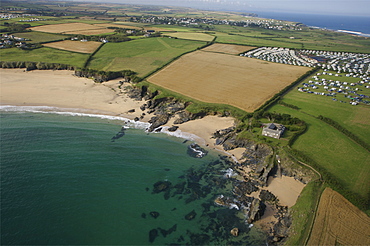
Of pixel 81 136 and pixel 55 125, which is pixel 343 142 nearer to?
pixel 81 136

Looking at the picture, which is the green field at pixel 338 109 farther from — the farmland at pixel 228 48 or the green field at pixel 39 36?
the green field at pixel 39 36

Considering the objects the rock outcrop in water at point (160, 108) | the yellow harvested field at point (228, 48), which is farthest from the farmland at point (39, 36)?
the yellow harvested field at point (228, 48)

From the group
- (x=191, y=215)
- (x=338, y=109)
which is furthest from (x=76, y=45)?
(x=338, y=109)

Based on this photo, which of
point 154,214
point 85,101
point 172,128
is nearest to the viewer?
point 154,214

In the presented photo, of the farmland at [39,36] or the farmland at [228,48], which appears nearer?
the farmland at [39,36]

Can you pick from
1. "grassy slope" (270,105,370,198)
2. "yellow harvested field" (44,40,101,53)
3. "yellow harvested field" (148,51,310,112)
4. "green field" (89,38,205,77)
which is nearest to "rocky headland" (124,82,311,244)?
"grassy slope" (270,105,370,198)

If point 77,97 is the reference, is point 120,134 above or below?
below

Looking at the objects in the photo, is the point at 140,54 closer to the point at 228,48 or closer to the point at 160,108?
the point at 160,108

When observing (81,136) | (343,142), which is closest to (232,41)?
(343,142)
